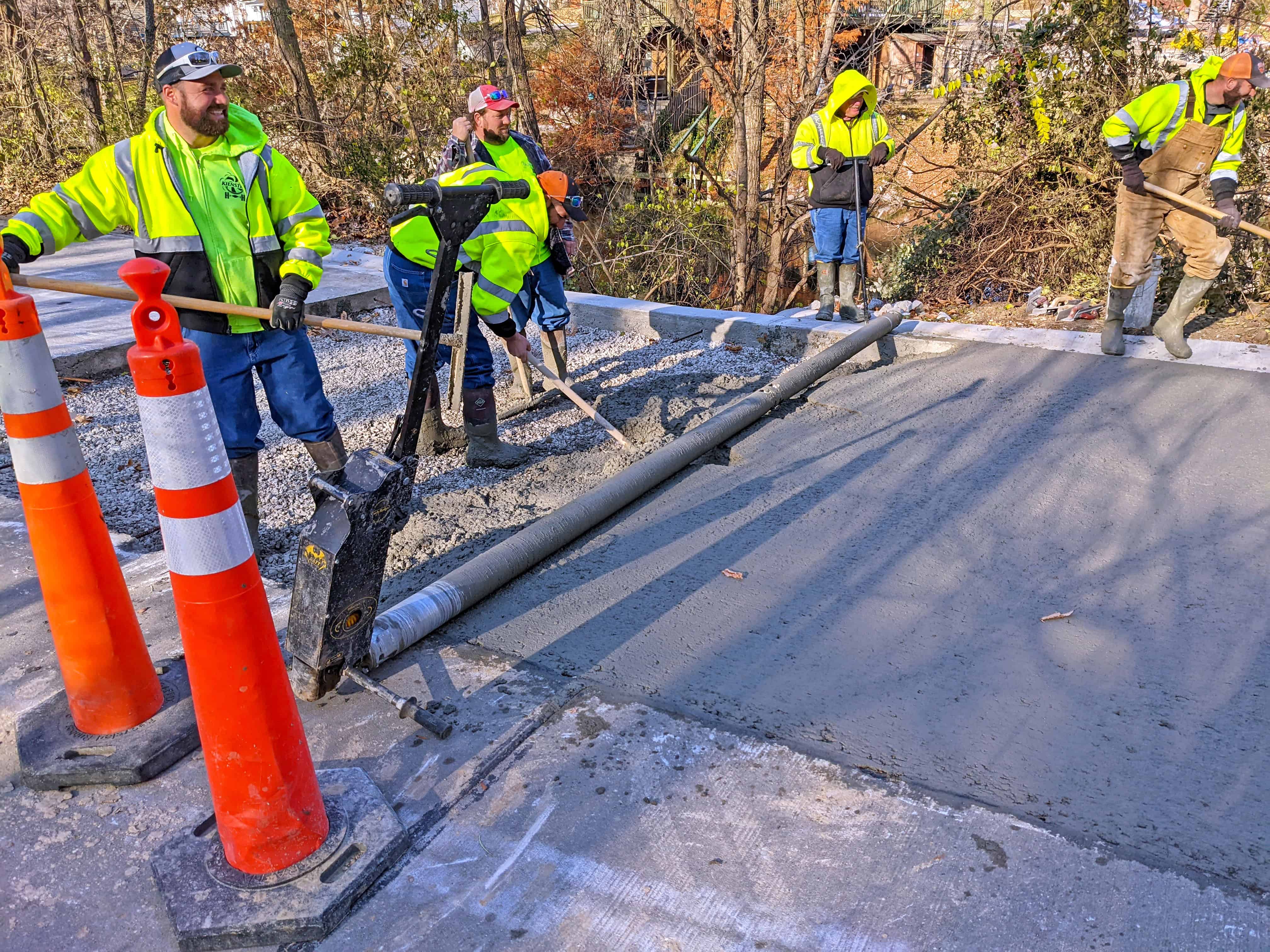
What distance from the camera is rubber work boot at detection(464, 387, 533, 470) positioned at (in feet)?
14.4

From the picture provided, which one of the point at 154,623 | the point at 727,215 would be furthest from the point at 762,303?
the point at 154,623

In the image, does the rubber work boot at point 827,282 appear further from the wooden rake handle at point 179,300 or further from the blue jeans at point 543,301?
the wooden rake handle at point 179,300

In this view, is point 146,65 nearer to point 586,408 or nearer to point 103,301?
point 103,301

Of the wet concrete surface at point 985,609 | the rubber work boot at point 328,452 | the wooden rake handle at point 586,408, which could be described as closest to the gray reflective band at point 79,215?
the rubber work boot at point 328,452

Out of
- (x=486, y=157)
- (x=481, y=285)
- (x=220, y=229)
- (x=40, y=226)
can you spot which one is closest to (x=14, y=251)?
(x=40, y=226)

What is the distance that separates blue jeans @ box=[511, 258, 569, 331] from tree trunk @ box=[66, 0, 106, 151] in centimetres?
1052

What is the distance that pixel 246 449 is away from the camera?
3.31 metres

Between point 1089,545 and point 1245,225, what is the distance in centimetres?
322

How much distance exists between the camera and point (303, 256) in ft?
10.6

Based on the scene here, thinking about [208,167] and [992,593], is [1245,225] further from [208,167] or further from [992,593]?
[208,167]

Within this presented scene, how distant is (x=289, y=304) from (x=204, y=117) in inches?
25.9

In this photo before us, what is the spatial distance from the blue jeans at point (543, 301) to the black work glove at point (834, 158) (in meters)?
2.37

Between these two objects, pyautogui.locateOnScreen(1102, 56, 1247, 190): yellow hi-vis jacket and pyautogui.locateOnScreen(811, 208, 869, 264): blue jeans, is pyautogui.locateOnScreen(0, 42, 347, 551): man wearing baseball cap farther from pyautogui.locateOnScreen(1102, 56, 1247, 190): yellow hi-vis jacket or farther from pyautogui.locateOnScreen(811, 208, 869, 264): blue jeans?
pyautogui.locateOnScreen(1102, 56, 1247, 190): yellow hi-vis jacket

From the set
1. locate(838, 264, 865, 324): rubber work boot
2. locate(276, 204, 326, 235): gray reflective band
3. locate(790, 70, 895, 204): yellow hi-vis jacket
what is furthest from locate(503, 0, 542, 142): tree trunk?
locate(276, 204, 326, 235): gray reflective band
